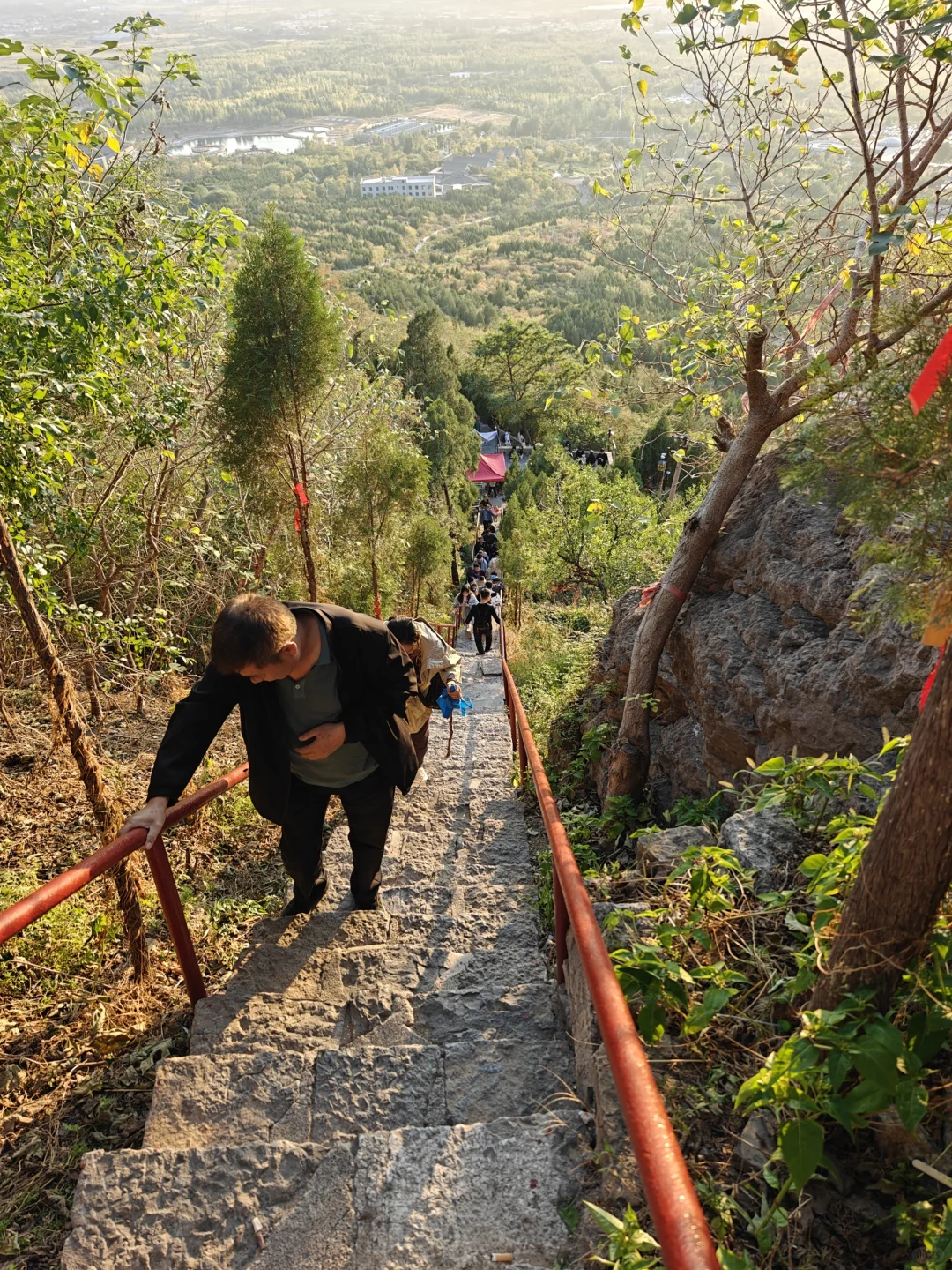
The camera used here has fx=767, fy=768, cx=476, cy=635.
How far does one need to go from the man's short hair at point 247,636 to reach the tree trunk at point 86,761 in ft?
2.37

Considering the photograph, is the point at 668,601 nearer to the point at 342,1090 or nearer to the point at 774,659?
the point at 774,659

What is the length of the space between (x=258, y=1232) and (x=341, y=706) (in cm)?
167

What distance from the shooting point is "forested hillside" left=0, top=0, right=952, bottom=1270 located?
1483 millimetres

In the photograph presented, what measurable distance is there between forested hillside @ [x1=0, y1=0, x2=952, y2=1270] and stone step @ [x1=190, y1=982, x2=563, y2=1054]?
0.67ft

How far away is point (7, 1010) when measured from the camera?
113 inches

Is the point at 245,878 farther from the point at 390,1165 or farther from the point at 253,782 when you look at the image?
the point at 390,1165

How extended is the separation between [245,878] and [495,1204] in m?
2.98

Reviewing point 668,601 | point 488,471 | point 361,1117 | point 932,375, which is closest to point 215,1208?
point 361,1117

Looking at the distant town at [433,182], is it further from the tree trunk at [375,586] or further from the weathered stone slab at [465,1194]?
the weathered stone slab at [465,1194]

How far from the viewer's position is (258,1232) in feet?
6.09

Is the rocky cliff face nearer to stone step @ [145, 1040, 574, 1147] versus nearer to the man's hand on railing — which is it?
stone step @ [145, 1040, 574, 1147]

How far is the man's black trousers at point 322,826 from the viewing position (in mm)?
3279

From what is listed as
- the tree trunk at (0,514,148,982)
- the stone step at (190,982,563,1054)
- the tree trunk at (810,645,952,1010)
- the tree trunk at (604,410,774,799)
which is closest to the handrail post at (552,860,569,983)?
the stone step at (190,982,563,1054)

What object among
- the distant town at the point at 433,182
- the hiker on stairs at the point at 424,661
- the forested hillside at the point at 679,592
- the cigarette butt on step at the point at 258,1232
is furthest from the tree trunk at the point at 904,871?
the distant town at the point at 433,182
